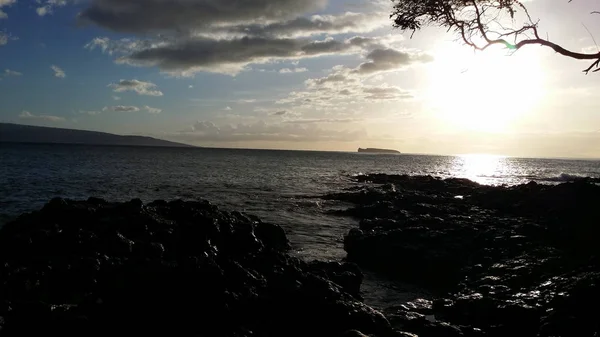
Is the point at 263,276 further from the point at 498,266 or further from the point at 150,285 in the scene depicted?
the point at 498,266

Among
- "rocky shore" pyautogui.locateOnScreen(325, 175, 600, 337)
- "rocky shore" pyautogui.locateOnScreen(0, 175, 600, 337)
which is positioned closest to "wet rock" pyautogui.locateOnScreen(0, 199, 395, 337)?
"rocky shore" pyautogui.locateOnScreen(0, 175, 600, 337)

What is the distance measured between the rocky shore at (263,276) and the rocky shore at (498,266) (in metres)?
0.04

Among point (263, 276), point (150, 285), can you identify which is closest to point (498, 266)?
point (263, 276)

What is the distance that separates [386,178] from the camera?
69125mm

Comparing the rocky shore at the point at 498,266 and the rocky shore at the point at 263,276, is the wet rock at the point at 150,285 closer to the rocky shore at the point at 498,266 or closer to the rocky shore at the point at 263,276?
the rocky shore at the point at 263,276

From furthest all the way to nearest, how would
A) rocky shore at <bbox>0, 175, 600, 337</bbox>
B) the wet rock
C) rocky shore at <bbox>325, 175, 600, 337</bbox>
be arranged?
rocky shore at <bbox>325, 175, 600, 337</bbox> < rocky shore at <bbox>0, 175, 600, 337</bbox> < the wet rock

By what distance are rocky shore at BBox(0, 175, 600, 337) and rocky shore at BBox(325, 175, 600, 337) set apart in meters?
0.04

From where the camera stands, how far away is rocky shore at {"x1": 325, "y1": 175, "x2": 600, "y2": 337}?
945 cm

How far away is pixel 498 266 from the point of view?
13.6 meters

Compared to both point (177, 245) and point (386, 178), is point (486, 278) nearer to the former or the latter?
point (177, 245)

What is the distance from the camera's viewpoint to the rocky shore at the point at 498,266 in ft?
31.0

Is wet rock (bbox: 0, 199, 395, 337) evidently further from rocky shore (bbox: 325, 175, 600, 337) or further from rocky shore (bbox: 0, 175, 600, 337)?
rocky shore (bbox: 325, 175, 600, 337)

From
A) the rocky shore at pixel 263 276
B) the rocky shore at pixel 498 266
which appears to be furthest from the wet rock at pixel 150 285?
the rocky shore at pixel 498 266


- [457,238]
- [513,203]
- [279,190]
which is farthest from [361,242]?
[279,190]
